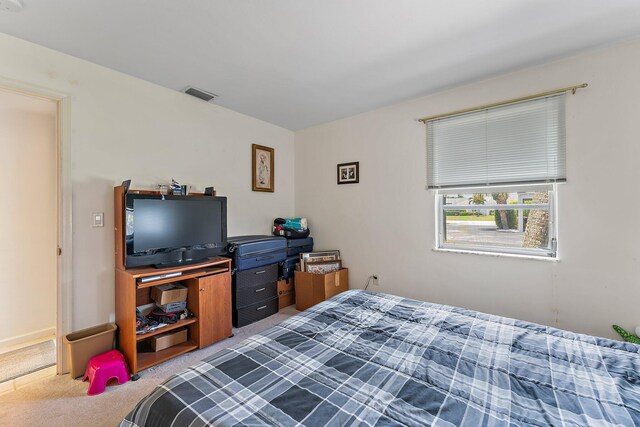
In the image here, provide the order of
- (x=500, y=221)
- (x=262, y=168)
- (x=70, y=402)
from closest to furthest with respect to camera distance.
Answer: (x=70, y=402) → (x=500, y=221) → (x=262, y=168)

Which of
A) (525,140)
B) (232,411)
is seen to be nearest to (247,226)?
(232,411)

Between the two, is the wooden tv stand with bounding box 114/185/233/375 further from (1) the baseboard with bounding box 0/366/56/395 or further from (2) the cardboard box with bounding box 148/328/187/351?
(1) the baseboard with bounding box 0/366/56/395

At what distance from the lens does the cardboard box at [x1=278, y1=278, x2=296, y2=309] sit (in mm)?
3365

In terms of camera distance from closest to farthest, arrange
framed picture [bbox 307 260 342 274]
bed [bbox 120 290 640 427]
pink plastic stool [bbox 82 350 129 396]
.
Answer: bed [bbox 120 290 640 427] < pink plastic stool [bbox 82 350 129 396] < framed picture [bbox 307 260 342 274]

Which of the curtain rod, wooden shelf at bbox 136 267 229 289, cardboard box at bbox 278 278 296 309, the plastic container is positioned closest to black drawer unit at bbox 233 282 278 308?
cardboard box at bbox 278 278 296 309

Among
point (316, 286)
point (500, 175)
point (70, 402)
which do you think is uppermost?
point (500, 175)

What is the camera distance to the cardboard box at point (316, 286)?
3.16 metres

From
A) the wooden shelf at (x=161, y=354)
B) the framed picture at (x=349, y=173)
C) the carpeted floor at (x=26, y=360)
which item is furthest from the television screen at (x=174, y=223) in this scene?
the framed picture at (x=349, y=173)

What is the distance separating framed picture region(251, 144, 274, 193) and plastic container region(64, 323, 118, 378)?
2041 mm

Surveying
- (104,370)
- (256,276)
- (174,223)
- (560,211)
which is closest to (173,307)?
(104,370)

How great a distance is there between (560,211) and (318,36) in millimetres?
2393

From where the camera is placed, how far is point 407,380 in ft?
3.69

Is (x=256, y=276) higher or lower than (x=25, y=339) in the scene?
higher

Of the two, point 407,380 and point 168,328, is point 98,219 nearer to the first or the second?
point 168,328
